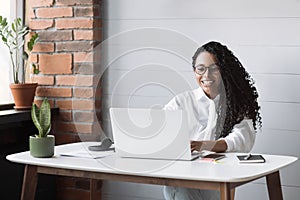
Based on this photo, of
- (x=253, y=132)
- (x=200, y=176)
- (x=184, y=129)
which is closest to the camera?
(x=200, y=176)

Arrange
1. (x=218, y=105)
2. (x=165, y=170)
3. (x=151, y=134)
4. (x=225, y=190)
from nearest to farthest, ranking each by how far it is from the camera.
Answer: (x=225, y=190)
(x=165, y=170)
(x=151, y=134)
(x=218, y=105)

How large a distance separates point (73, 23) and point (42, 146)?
50.6 inches

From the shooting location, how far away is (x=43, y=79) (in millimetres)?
4062

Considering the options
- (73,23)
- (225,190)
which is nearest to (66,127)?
(73,23)

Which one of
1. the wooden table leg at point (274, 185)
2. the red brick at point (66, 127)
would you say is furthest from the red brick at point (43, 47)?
the wooden table leg at point (274, 185)

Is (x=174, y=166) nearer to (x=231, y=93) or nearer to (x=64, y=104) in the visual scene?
(x=231, y=93)

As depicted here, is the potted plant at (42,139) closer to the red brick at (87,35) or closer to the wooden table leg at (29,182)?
the wooden table leg at (29,182)

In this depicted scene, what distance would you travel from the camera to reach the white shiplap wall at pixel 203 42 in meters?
3.42

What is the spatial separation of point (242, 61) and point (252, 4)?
318 mm

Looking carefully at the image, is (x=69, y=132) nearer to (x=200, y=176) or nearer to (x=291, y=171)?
(x=291, y=171)

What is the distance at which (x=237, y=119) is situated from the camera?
314 cm

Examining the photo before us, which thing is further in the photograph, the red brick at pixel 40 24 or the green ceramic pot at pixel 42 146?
the red brick at pixel 40 24

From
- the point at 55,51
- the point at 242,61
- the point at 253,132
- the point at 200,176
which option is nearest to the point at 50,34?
the point at 55,51

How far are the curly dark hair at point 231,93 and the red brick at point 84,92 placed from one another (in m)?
0.85
